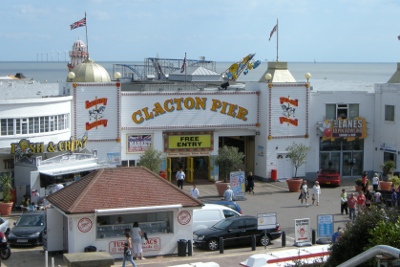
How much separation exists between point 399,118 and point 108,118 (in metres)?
16.1

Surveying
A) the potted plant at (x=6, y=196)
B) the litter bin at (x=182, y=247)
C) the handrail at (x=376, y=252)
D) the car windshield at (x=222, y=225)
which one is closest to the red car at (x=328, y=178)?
the car windshield at (x=222, y=225)

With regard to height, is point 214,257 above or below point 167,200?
Result: below

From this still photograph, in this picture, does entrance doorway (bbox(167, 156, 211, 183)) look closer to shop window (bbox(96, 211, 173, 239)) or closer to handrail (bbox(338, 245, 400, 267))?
shop window (bbox(96, 211, 173, 239))

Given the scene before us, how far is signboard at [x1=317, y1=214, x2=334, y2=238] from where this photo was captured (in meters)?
25.6

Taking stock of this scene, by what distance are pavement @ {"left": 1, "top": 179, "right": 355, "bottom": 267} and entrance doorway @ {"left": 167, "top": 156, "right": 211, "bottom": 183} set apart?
952 millimetres

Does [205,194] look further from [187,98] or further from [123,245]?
[123,245]

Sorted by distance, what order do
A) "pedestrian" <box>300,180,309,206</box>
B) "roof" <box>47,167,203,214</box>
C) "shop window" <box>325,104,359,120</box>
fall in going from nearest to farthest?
"roof" <box>47,167,203,214</box> → "pedestrian" <box>300,180,309,206</box> → "shop window" <box>325,104,359,120</box>

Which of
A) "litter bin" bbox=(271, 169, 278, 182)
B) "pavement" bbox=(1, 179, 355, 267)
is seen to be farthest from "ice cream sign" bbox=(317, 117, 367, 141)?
"litter bin" bbox=(271, 169, 278, 182)

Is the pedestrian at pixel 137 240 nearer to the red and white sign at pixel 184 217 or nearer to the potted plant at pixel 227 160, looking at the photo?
the red and white sign at pixel 184 217

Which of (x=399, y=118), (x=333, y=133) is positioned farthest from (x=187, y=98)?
(x=399, y=118)

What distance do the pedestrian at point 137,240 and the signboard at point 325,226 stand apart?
20.1 feet

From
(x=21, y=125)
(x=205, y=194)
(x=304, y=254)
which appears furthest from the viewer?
(x=205, y=194)

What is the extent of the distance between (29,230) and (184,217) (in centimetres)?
574

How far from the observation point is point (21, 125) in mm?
34875
